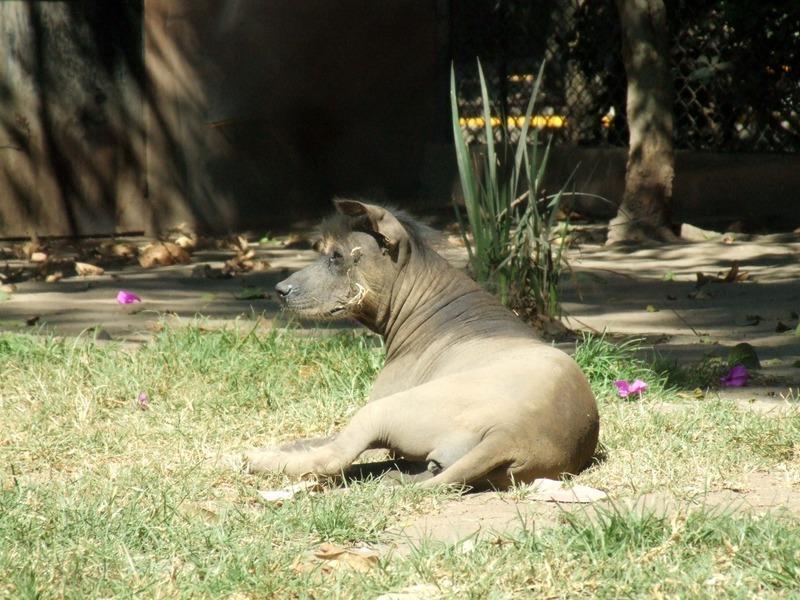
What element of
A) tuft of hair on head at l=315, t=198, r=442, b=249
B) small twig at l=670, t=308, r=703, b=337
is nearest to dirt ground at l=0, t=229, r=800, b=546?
small twig at l=670, t=308, r=703, b=337

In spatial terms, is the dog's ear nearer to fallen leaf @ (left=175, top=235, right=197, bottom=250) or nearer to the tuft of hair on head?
the tuft of hair on head

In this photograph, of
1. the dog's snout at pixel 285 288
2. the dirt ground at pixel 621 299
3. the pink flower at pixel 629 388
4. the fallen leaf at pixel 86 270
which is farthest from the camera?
the fallen leaf at pixel 86 270

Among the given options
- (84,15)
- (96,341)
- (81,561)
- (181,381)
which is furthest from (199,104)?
(81,561)

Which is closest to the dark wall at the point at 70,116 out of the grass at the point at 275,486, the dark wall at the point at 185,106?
the dark wall at the point at 185,106

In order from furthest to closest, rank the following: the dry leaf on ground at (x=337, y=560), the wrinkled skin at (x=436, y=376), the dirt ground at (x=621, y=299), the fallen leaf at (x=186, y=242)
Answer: the fallen leaf at (x=186, y=242) → the dirt ground at (x=621, y=299) → the wrinkled skin at (x=436, y=376) → the dry leaf on ground at (x=337, y=560)

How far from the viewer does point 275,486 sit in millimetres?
4152

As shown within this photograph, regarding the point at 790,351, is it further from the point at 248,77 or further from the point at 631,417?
the point at 248,77

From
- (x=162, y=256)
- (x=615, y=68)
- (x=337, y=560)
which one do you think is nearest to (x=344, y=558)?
(x=337, y=560)

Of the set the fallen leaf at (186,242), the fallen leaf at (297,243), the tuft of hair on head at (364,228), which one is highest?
the tuft of hair on head at (364,228)

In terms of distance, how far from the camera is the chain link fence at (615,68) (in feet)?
33.7

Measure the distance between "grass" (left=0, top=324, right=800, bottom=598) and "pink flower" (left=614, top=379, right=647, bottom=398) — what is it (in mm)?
51

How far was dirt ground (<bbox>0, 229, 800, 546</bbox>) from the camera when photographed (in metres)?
6.41

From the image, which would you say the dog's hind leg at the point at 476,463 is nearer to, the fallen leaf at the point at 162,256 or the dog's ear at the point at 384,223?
the dog's ear at the point at 384,223

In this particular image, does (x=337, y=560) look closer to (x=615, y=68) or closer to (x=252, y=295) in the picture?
(x=252, y=295)
